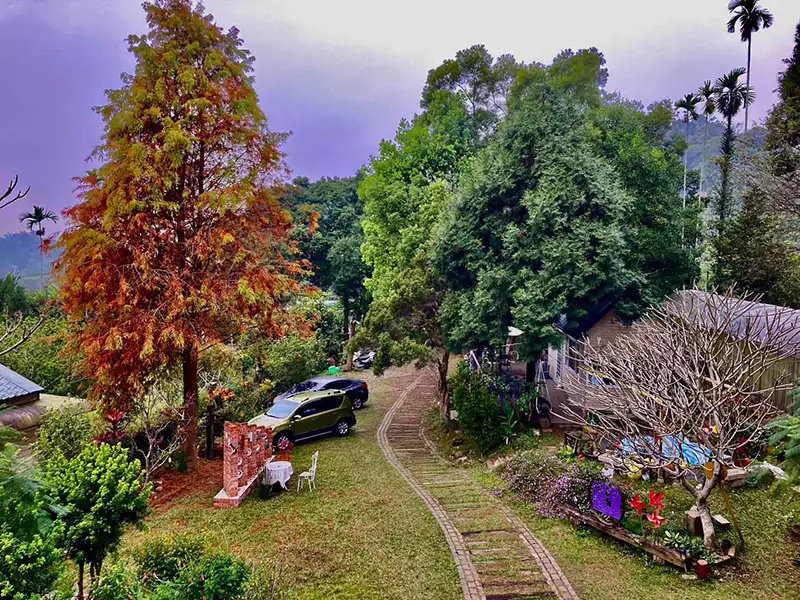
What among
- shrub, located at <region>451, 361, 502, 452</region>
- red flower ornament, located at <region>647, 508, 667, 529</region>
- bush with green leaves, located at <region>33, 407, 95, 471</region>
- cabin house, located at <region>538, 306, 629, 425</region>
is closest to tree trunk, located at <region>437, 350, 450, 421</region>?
shrub, located at <region>451, 361, 502, 452</region>

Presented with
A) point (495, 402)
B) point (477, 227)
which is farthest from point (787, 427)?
point (477, 227)

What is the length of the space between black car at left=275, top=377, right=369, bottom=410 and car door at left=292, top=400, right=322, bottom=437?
252cm

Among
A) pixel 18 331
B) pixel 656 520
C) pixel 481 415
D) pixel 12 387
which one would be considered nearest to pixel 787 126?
pixel 481 415

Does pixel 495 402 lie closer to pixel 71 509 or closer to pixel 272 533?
pixel 272 533

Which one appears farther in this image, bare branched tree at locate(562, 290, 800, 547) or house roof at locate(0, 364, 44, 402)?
house roof at locate(0, 364, 44, 402)

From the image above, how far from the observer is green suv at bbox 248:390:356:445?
14727 millimetres

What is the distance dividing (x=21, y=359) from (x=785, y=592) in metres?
21.9

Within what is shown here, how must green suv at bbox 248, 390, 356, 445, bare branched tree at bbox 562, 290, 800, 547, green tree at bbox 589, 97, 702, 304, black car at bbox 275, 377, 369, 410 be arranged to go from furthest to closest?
black car at bbox 275, 377, 369, 410, green tree at bbox 589, 97, 702, 304, green suv at bbox 248, 390, 356, 445, bare branched tree at bbox 562, 290, 800, 547

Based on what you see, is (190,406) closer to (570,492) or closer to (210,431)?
(210,431)

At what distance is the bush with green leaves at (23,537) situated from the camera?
426cm

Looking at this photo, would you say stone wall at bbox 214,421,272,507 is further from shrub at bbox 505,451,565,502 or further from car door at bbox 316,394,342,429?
shrub at bbox 505,451,565,502

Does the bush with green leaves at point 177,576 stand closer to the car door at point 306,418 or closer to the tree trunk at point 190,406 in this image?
the tree trunk at point 190,406

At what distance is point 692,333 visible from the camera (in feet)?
28.0

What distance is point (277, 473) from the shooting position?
11180 mm
